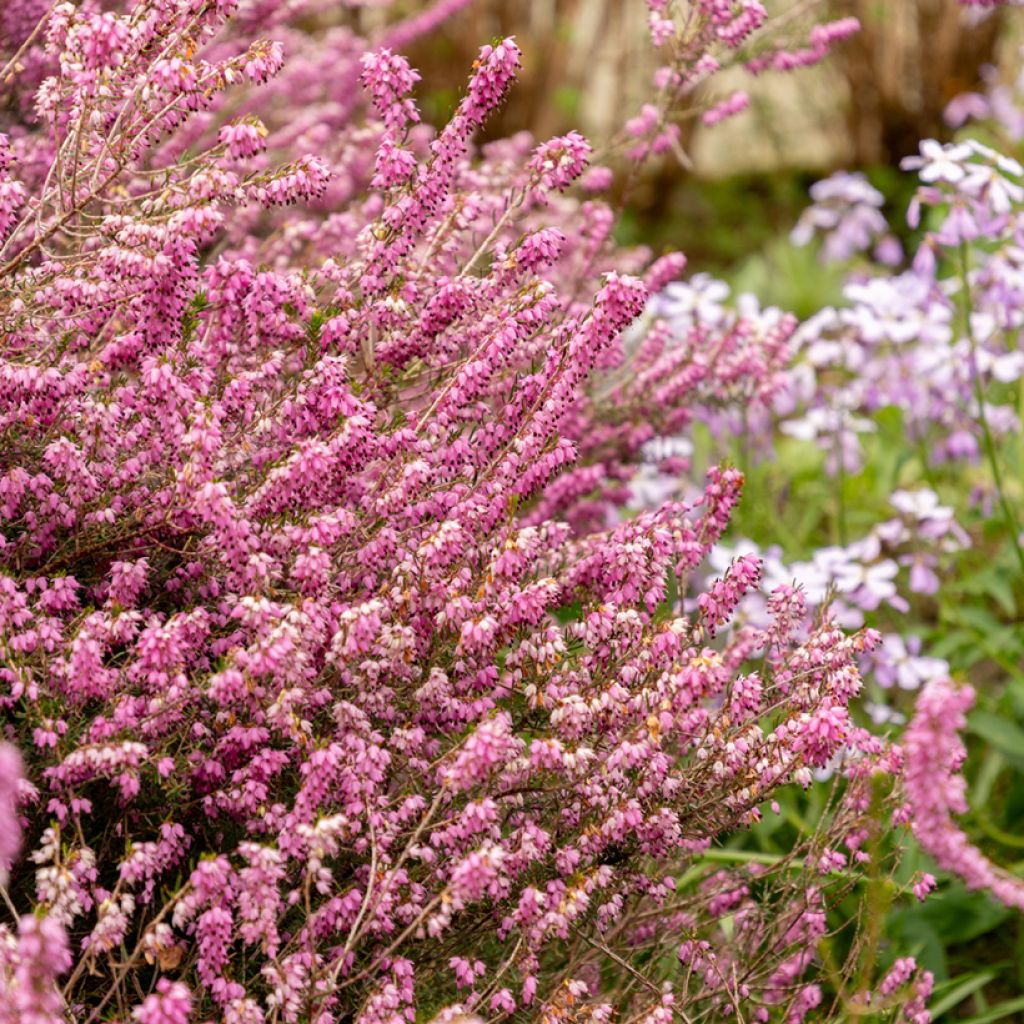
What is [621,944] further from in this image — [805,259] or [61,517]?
[805,259]

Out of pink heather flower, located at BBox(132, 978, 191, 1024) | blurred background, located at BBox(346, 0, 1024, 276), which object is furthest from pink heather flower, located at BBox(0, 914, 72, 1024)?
blurred background, located at BBox(346, 0, 1024, 276)

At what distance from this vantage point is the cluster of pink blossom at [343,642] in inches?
81.5

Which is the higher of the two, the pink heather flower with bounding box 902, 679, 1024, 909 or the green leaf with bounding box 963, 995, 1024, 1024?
the pink heather flower with bounding box 902, 679, 1024, 909

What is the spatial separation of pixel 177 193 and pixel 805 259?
5683mm

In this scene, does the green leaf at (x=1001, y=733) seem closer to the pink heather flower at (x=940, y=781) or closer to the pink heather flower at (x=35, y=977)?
the pink heather flower at (x=940, y=781)

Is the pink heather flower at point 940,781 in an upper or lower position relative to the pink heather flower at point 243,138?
lower

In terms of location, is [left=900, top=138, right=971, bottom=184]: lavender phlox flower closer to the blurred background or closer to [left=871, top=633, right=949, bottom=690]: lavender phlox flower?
[left=871, top=633, right=949, bottom=690]: lavender phlox flower

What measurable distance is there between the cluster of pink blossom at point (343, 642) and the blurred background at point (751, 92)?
5.20 metres

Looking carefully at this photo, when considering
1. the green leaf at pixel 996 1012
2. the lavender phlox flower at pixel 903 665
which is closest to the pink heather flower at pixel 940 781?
the green leaf at pixel 996 1012

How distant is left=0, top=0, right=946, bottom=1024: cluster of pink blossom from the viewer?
207cm

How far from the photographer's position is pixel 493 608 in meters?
2.23

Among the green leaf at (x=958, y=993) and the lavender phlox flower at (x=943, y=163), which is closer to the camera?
the green leaf at (x=958, y=993)

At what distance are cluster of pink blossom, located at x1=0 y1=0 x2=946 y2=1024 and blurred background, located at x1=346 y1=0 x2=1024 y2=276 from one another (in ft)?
17.1

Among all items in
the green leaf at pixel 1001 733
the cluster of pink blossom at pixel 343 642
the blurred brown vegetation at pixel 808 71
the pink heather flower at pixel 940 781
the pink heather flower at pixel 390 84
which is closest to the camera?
the pink heather flower at pixel 940 781
